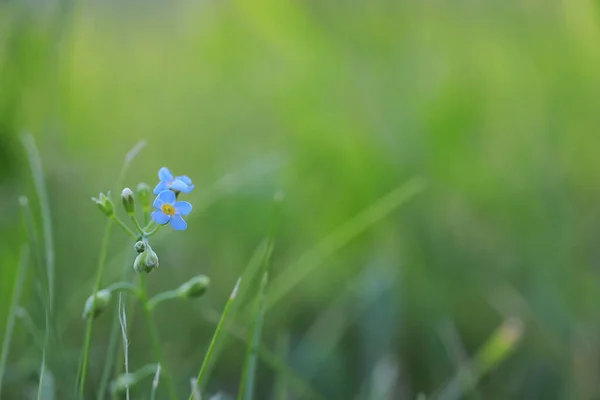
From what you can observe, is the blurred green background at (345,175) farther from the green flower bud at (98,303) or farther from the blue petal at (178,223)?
the blue petal at (178,223)

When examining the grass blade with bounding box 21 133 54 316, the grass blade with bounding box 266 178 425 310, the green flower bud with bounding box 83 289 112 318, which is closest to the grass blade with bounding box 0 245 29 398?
the grass blade with bounding box 21 133 54 316

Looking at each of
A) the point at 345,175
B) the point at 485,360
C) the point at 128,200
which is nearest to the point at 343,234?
the point at 345,175

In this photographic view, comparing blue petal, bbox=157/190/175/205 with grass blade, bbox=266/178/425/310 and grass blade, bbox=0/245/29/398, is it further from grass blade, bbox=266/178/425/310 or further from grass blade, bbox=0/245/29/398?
grass blade, bbox=266/178/425/310

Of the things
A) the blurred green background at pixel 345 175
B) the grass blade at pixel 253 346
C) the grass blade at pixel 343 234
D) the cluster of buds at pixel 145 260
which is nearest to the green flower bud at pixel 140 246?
the cluster of buds at pixel 145 260

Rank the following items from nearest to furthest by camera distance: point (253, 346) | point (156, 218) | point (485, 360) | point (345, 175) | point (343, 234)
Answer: point (156, 218), point (253, 346), point (485, 360), point (343, 234), point (345, 175)

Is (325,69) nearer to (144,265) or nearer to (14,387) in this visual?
(14,387)

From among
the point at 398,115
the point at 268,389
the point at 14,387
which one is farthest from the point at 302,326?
the point at 398,115

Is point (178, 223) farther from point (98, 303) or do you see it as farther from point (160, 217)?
point (98, 303)
